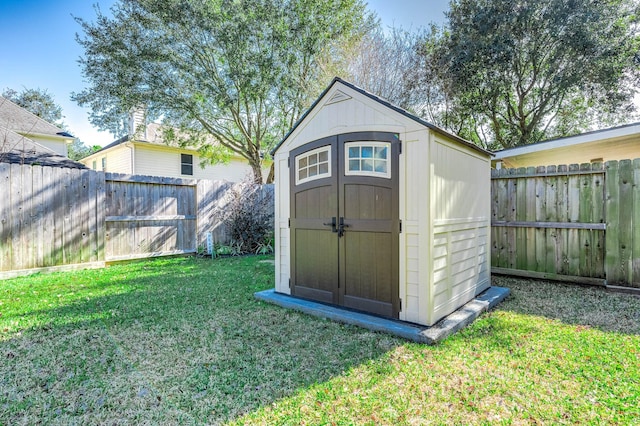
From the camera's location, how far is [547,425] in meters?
1.89

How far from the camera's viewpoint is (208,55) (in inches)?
471

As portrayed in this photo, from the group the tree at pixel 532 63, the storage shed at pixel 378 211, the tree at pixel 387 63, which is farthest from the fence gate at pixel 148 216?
the tree at pixel 532 63

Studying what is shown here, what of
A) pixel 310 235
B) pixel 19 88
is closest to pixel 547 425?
pixel 310 235

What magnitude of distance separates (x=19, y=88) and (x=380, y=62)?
29165mm

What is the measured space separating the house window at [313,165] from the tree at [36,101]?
30.5m

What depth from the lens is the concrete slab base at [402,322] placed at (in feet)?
10.1

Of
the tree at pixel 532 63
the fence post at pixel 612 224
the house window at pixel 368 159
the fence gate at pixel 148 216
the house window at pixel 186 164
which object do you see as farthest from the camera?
the house window at pixel 186 164

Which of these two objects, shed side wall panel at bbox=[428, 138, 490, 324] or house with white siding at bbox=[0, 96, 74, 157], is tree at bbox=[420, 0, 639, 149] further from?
house with white siding at bbox=[0, 96, 74, 157]

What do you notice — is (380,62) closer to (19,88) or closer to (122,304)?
(122,304)

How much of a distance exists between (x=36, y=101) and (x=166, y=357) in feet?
105

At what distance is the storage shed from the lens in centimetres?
329

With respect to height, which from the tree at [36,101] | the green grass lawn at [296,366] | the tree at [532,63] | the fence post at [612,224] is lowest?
the green grass lawn at [296,366]

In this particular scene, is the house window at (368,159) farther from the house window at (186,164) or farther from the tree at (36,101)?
the tree at (36,101)

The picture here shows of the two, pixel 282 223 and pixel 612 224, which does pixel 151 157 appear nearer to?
pixel 282 223
